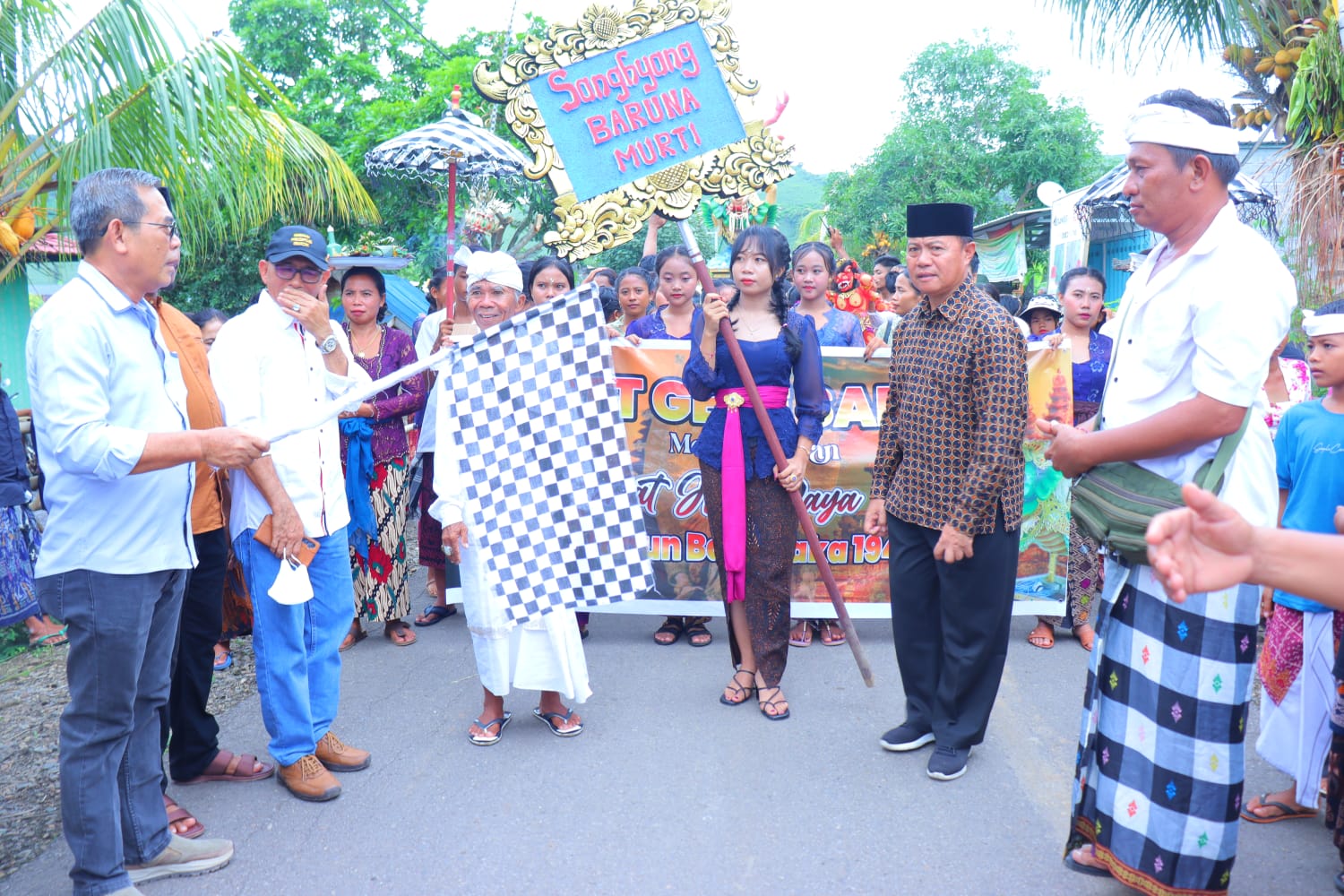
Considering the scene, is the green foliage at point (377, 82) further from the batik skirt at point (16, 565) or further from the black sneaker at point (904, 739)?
the black sneaker at point (904, 739)

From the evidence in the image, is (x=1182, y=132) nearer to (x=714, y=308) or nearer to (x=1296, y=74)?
(x=714, y=308)

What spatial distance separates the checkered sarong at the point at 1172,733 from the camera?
2691mm

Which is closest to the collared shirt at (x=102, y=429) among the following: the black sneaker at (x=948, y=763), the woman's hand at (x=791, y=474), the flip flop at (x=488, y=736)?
the flip flop at (x=488, y=736)

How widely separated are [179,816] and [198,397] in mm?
1415

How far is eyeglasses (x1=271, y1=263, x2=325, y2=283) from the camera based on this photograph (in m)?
3.76

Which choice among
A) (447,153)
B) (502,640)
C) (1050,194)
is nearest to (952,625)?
(502,640)

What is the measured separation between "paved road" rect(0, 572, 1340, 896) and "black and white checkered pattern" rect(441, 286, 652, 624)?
0.76 meters

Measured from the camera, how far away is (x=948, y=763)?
3.86 meters

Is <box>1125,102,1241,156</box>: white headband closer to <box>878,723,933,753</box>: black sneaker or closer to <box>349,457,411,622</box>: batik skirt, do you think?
<box>878,723,933,753</box>: black sneaker

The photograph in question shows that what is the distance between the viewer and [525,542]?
369 cm

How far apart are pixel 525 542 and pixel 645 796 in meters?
1.03

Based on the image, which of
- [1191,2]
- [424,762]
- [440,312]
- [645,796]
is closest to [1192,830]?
[645,796]

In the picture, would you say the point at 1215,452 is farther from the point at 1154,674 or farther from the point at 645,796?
the point at 645,796

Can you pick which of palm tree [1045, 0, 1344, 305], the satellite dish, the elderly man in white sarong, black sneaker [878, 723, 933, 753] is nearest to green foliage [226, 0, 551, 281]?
the satellite dish
